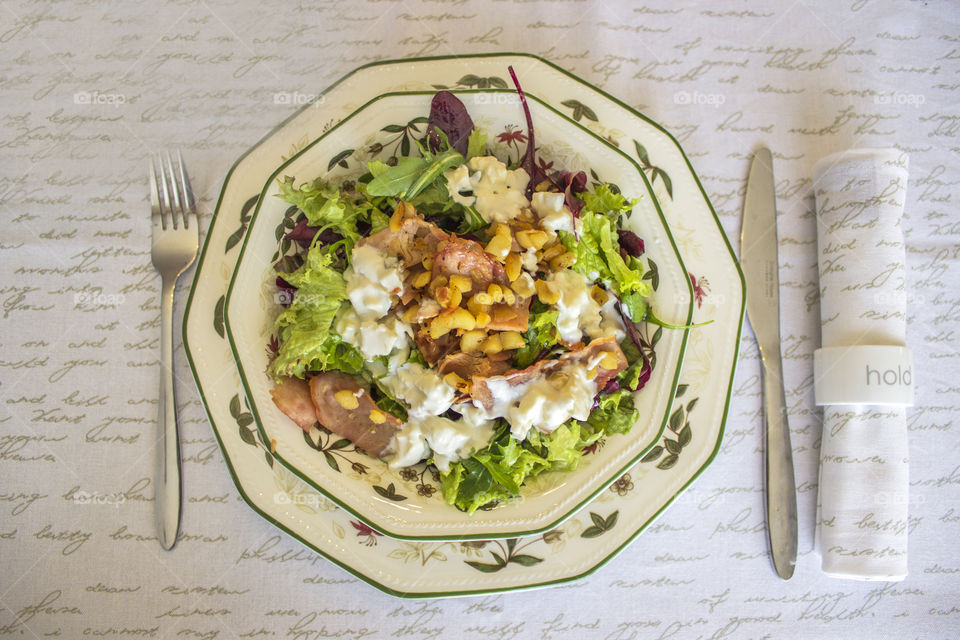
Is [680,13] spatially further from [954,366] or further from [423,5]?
[954,366]

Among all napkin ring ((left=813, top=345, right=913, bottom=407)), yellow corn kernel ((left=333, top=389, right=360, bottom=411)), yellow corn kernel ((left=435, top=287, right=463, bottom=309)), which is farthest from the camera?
napkin ring ((left=813, top=345, right=913, bottom=407))

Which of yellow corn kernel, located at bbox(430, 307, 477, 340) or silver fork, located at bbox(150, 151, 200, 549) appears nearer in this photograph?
yellow corn kernel, located at bbox(430, 307, 477, 340)

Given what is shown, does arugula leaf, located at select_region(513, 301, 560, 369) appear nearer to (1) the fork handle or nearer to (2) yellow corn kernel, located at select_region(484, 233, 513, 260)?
(2) yellow corn kernel, located at select_region(484, 233, 513, 260)

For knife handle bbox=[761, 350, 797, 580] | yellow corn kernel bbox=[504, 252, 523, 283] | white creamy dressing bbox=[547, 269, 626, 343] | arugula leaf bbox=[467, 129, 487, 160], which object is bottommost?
knife handle bbox=[761, 350, 797, 580]

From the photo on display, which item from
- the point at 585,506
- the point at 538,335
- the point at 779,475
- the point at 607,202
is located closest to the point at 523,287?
the point at 538,335

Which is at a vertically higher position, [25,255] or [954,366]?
[25,255]

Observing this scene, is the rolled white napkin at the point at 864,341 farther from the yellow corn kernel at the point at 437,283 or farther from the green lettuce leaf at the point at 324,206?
the green lettuce leaf at the point at 324,206

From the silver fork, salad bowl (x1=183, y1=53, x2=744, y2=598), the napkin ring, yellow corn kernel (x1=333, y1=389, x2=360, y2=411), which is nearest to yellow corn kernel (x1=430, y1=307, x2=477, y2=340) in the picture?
yellow corn kernel (x1=333, y1=389, x2=360, y2=411)

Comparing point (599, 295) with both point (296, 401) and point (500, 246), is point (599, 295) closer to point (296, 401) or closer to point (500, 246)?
point (500, 246)

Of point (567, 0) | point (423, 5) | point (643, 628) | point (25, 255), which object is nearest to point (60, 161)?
point (25, 255)
